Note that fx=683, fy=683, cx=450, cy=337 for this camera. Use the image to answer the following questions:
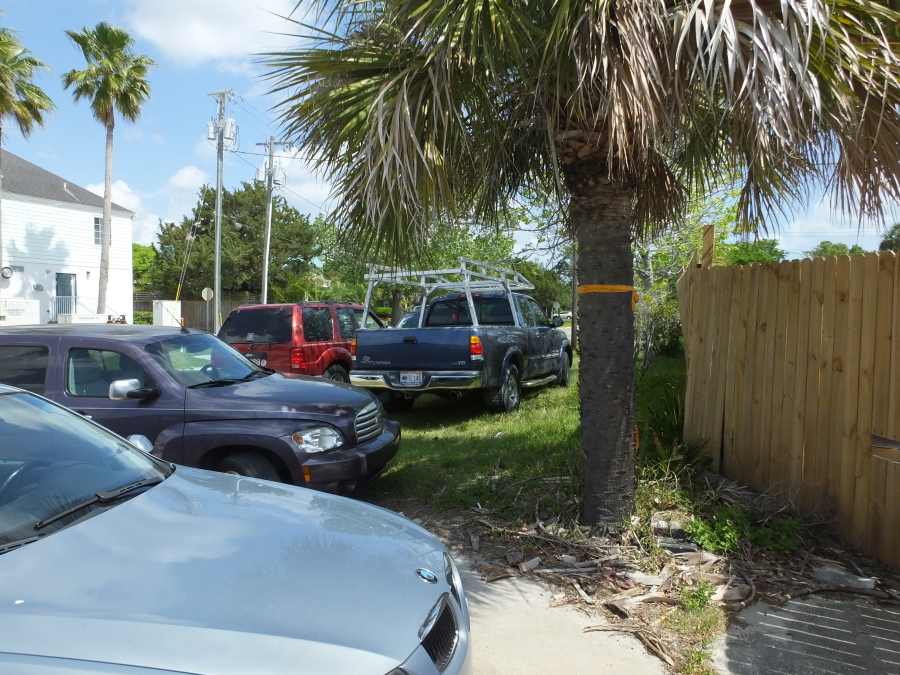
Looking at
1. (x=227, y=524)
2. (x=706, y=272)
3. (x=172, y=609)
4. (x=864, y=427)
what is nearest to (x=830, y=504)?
(x=864, y=427)

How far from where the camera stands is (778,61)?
11.9 feet

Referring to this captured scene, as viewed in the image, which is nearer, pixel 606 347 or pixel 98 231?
pixel 606 347

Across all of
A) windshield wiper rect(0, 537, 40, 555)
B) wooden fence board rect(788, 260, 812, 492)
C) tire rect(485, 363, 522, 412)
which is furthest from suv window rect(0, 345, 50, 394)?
wooden fence board rect(788, 260, 812, 492)

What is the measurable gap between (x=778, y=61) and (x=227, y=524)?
139 inches

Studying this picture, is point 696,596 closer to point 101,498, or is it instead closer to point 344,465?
point 344,465

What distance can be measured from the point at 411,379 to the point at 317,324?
266cm

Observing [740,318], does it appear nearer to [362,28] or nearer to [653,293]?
[362,28]

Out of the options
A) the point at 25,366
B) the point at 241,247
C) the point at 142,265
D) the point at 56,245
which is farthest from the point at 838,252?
the point at 142,265

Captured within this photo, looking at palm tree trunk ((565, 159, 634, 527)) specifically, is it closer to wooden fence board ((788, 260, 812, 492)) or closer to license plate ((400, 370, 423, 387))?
wooden fence board ((788, 260, 812, 492))

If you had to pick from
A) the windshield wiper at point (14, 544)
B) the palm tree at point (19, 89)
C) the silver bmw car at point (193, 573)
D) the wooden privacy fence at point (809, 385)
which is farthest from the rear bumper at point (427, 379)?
the palm tree at point (19, 89)

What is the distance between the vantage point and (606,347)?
4.68m

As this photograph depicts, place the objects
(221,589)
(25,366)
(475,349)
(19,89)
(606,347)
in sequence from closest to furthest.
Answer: (221,589) < (606,347) < (25,366) < (475,349) < (19,89)

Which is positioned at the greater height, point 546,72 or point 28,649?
point 546,72

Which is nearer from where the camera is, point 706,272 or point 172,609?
point 172,609
